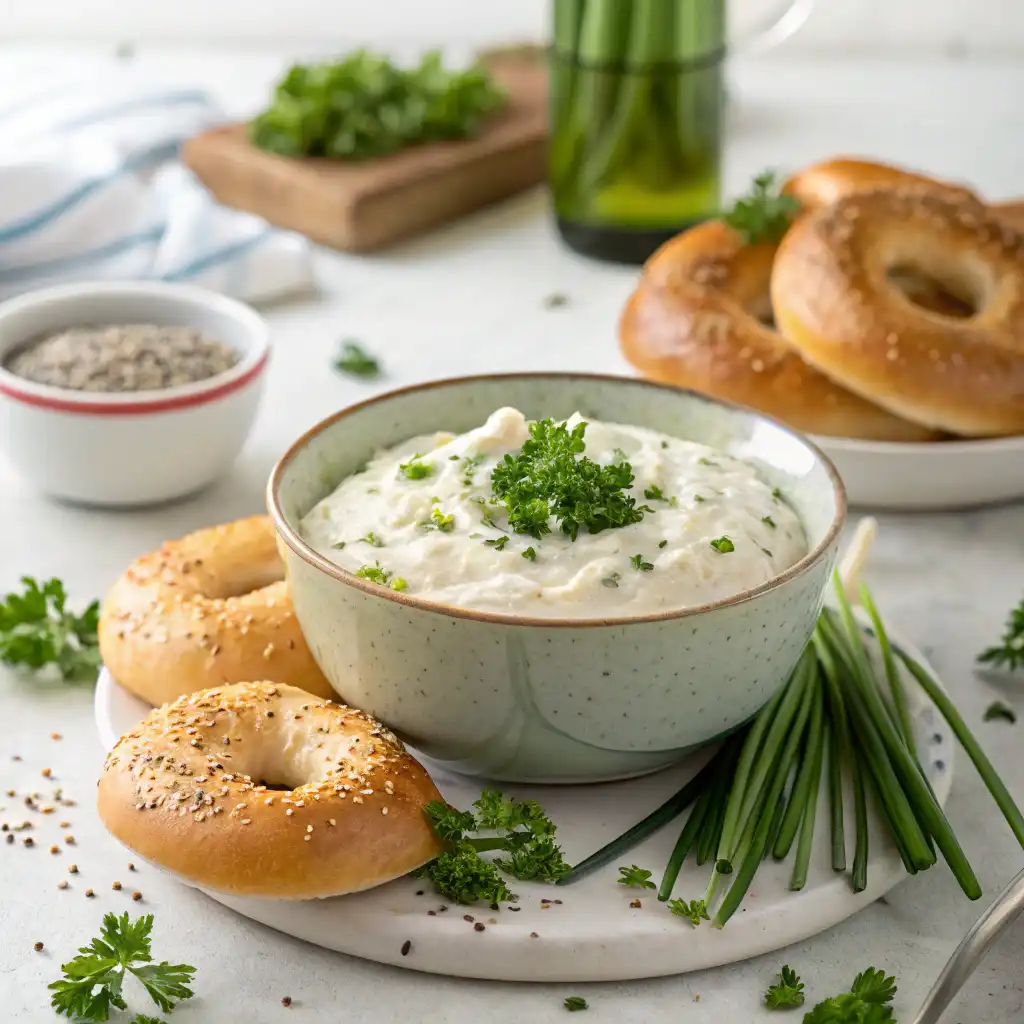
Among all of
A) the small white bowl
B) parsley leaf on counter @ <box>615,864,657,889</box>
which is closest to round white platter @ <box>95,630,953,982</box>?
parsley leaf on counter @ <box>615,864,657,889</box>

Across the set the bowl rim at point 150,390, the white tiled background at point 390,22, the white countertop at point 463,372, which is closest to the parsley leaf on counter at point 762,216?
the white countertop at point 463,372

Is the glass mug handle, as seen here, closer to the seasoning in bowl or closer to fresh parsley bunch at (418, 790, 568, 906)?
the seasoning in bowl

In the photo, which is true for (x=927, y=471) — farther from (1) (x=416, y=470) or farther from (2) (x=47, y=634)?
(2) (x=47, y=634)

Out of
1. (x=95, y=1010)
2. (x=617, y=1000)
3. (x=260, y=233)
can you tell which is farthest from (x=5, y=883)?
(x=260, y=233)

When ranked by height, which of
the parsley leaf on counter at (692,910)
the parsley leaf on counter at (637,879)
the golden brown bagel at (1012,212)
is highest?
the golden brown bagel at (1012,212)

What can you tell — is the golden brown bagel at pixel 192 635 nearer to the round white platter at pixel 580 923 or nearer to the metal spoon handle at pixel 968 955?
the round white platter at pixel 580 923

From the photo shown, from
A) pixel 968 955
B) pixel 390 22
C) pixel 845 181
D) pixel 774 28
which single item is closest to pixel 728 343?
pixel 845 181

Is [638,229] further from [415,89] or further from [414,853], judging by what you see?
[414,853]
